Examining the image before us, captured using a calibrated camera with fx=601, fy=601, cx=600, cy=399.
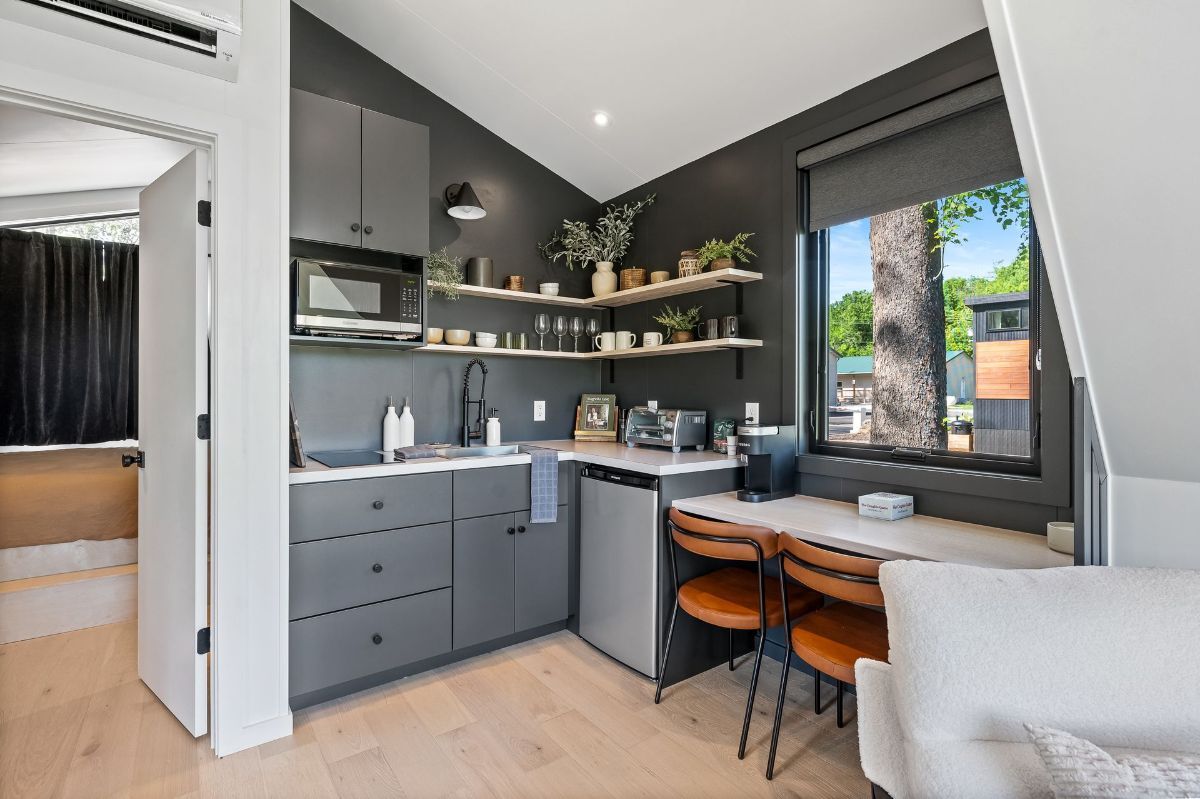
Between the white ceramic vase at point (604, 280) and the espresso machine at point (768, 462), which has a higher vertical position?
the white ceramic vase at point (604, 280)

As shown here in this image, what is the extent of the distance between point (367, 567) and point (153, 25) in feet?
6.26

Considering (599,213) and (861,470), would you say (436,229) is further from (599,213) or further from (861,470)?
(861,470)

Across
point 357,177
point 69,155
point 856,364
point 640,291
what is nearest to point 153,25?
point 357,177

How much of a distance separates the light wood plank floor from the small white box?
0.76 m

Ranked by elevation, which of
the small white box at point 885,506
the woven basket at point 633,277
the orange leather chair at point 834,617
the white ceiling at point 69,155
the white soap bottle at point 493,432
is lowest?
the orange leather chair at point 834,617

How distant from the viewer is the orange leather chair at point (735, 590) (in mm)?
2008

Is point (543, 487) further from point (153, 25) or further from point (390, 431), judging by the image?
point (153, 25)

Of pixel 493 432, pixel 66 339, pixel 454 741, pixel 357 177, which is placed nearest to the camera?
pixel 454 741

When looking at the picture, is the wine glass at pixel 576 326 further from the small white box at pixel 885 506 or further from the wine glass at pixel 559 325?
the small white box at pixel 885 506

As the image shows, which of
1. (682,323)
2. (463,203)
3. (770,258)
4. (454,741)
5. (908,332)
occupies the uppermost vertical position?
(463,203)

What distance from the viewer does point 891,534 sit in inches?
77.8

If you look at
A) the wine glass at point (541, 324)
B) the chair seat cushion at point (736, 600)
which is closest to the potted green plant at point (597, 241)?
the wine glass at point (541, 324)

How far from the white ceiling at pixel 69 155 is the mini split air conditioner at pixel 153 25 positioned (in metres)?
1.02

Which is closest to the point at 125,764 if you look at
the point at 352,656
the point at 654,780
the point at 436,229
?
the point at 352,656
